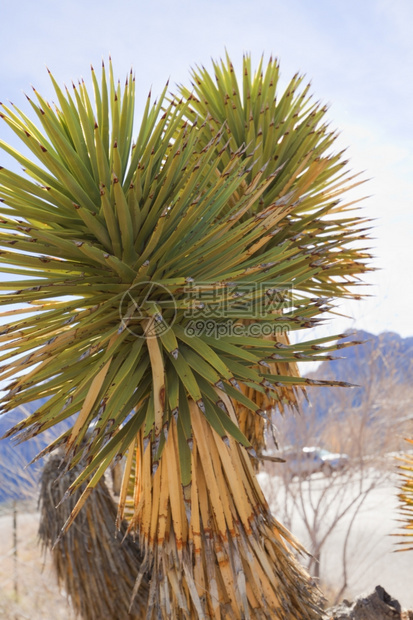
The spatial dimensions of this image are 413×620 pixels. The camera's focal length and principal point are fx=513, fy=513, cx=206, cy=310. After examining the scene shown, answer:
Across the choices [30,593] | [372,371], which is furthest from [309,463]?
[30,593]

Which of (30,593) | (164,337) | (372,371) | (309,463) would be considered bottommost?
(30,593)

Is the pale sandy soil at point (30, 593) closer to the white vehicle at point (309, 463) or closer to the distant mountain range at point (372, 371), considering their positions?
the white vehicle at point (309, 463)

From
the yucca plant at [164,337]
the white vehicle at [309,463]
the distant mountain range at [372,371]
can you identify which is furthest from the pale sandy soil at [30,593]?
the distant mountain range at [372,371]

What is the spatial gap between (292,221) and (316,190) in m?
0.60

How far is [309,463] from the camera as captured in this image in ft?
40.9

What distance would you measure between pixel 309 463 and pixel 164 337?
11009mm

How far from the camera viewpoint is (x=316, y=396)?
12859mm

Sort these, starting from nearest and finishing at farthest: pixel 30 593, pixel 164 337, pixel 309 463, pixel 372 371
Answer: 1. pixel 164 337
2. pixel 30 593
3. pixel 309 463
4. pixel 372 371

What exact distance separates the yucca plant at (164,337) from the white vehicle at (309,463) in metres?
9.99

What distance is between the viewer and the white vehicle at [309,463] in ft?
41.1

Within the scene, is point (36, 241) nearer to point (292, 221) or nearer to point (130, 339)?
point (130, 339)

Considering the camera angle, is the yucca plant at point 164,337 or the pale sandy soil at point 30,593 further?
the pale sandy soil at point 30,593

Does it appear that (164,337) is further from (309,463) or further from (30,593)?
(309,463)

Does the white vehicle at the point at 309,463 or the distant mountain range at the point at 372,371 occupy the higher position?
the distant mountain range at the point at 372,371
